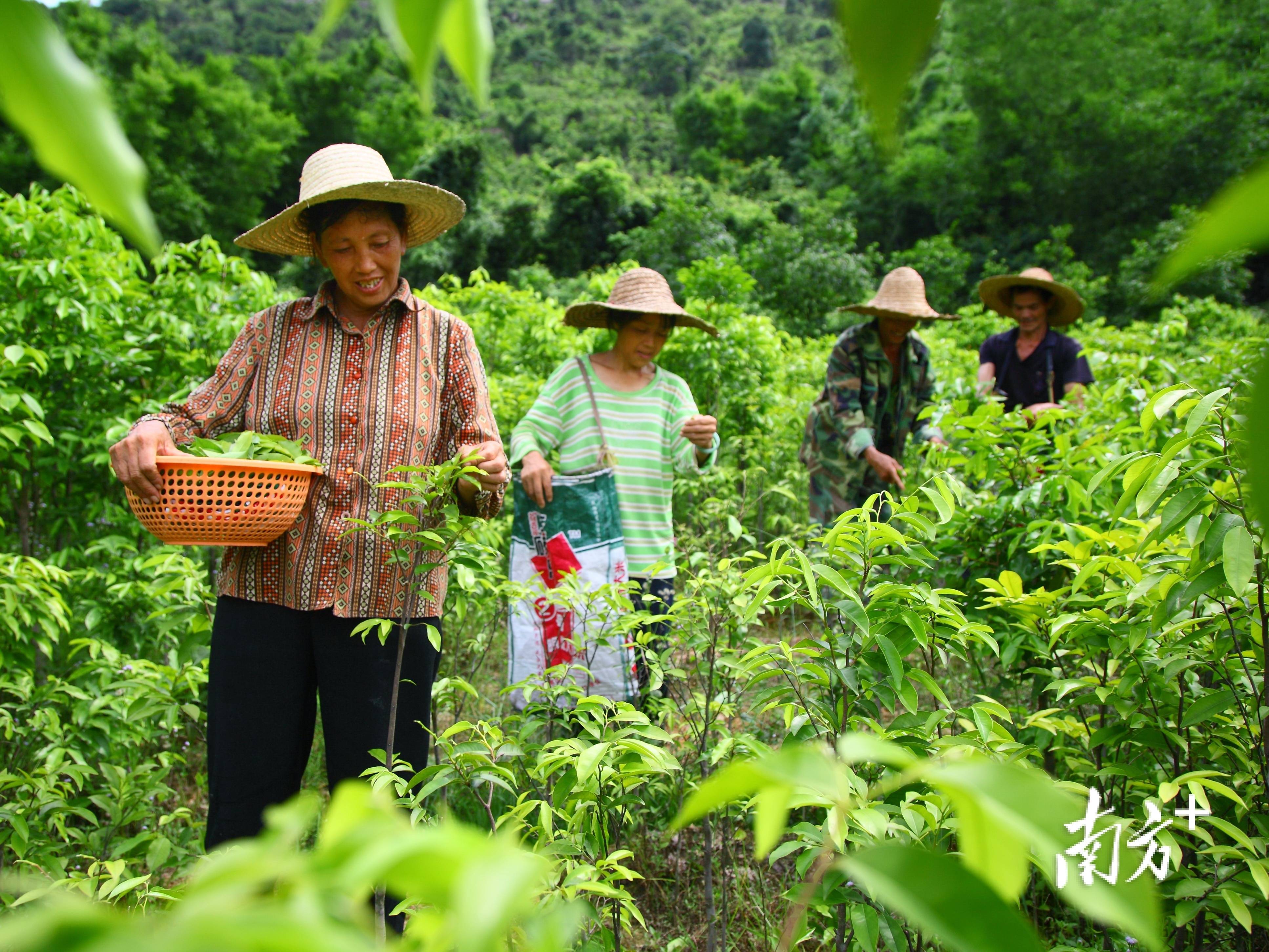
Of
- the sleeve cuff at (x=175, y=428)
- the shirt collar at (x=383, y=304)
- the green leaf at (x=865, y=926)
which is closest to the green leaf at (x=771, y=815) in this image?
the green leaf at (x=865, y=926)

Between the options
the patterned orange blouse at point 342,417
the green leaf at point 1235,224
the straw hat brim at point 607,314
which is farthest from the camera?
the straw hat brim at point 607,314

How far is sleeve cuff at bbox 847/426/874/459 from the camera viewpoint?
3287mm

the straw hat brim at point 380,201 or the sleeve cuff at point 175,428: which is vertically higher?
the straw hat brim at point 380,201

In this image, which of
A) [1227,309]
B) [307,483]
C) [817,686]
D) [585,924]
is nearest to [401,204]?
[307,483]

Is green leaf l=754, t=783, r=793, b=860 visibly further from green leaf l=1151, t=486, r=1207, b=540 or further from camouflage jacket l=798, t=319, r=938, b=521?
camouflage jacket l=798, t=319, r=938, b=521

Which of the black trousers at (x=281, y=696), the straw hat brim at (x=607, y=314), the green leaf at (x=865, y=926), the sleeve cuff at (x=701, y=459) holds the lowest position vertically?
the green leaf at (x=865, y=926)

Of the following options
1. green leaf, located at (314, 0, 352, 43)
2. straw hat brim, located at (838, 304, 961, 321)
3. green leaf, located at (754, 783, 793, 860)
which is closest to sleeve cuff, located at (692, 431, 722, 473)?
straw hat brim, located at (838, 304, 961, 321)

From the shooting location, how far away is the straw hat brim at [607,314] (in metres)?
3.13

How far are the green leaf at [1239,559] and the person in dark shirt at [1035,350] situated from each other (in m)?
2.60

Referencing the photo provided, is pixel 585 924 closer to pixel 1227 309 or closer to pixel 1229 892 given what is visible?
pixel 1229 892

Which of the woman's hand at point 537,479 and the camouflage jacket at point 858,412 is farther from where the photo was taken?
the camouflage jacket at point 858,412

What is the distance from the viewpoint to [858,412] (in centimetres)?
341

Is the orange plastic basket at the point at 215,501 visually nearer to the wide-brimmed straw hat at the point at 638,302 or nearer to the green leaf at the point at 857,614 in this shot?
the green leaf at the point at 857,614

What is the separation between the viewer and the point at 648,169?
146 ft
